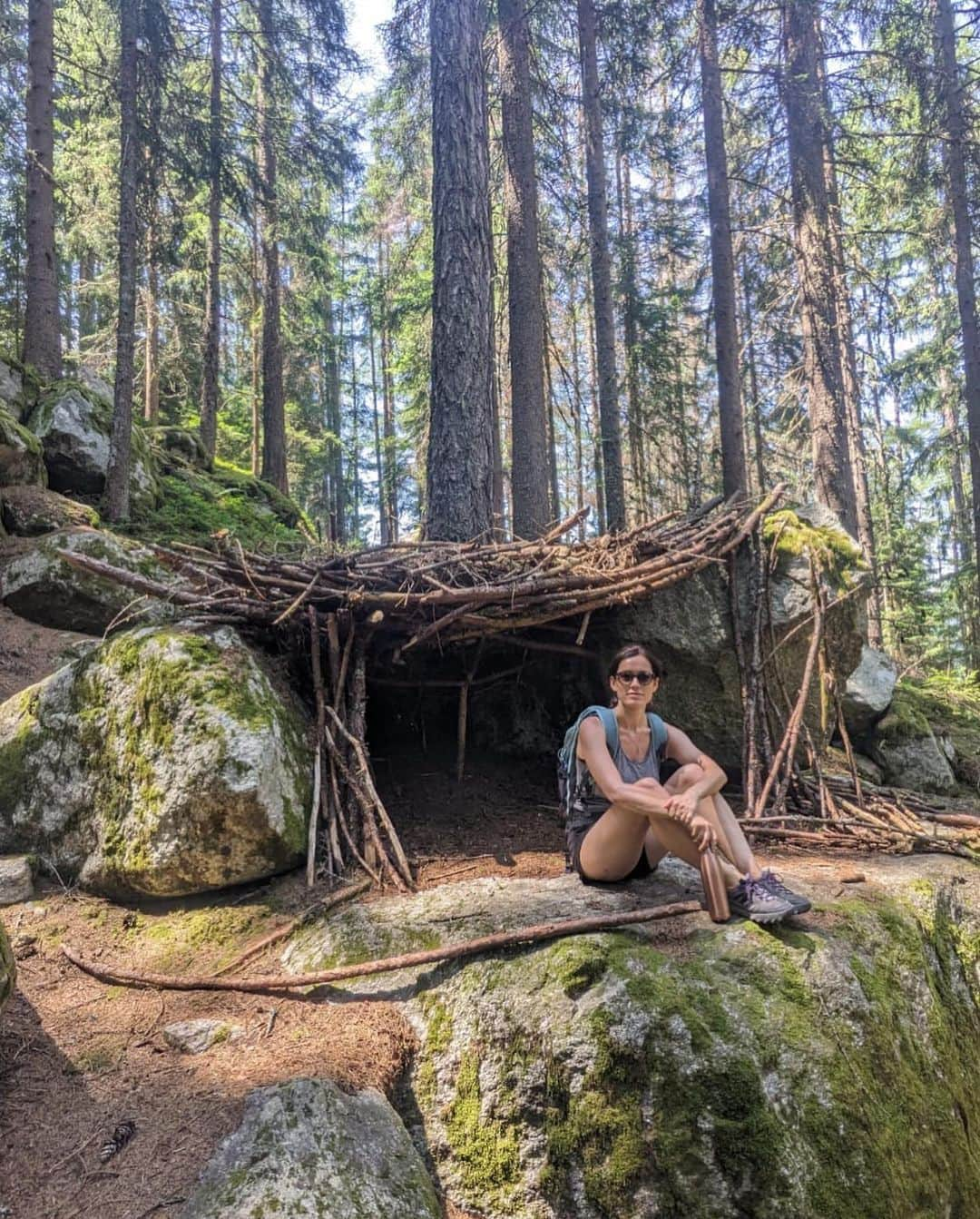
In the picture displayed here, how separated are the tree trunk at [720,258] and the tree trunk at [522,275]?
2495mm

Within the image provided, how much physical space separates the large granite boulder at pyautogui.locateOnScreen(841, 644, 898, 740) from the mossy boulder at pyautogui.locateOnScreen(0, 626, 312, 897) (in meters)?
6.09

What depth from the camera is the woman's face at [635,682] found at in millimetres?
3705

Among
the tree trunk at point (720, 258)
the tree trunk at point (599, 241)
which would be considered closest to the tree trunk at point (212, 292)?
the tree trunk at point (599, 241)

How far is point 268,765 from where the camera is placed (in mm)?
3945

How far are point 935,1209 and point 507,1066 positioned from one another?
1781 millimetres

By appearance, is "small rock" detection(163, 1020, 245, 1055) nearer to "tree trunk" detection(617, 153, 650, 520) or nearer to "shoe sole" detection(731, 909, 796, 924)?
"shoe sole" detection(731, 909, 796, 924)

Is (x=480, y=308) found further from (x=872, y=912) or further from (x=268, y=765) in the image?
(x=872, y=912)

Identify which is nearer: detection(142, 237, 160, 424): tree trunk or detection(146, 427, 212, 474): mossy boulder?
detection(146, 427, 212, 474): mossy boulder

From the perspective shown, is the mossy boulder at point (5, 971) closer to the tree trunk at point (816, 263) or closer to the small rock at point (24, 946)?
the small rock at point (24, 946)

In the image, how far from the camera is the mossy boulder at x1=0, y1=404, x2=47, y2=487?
8133 mm

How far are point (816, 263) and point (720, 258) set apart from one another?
5.34 ft

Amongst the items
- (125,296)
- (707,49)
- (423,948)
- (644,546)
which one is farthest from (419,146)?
(423,948)

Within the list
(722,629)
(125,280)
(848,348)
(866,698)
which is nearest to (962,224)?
(848,348)

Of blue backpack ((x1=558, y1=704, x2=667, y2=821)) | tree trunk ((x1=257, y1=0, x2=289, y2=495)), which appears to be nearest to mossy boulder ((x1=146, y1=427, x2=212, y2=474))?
tree trunk ((x1=257, y1=0, x2=289, y2=495))
